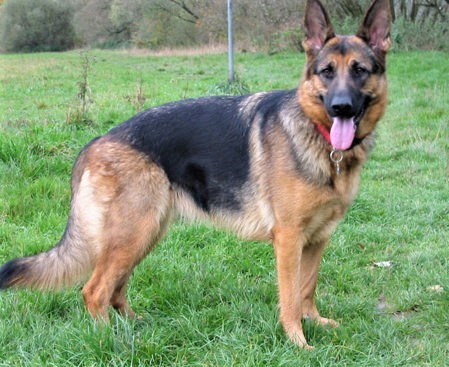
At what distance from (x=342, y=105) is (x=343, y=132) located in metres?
0.20

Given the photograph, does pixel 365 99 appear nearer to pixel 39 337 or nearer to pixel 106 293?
pixel 106 293

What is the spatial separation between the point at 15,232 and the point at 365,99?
3.07 metres

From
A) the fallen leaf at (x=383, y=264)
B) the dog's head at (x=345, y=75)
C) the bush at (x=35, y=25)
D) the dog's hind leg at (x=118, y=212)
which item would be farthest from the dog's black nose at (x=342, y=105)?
the bush at (x=35, y=25)

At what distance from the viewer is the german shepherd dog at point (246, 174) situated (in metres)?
3.25

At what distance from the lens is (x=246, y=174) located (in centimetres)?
352

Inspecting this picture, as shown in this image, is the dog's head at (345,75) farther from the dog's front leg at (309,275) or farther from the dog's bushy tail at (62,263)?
the dog's bushy tail at (62,263)

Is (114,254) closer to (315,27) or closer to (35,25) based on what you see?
(315,27)

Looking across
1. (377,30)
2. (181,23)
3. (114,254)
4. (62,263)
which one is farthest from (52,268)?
(181,23)

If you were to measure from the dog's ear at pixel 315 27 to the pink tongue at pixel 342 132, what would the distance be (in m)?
0.50

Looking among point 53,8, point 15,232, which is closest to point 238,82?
point 15,232

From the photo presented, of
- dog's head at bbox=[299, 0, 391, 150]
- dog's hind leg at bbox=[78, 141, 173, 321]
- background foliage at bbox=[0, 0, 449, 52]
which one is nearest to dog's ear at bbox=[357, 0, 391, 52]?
dog's head at bbox=[299, 0, 391, 150]

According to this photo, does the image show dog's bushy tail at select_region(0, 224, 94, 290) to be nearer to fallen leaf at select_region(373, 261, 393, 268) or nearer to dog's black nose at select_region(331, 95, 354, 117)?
dog's black nose at select_region(331, 95, 354, 117)

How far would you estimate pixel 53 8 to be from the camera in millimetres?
43812

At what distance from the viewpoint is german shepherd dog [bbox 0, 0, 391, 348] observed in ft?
10.7
